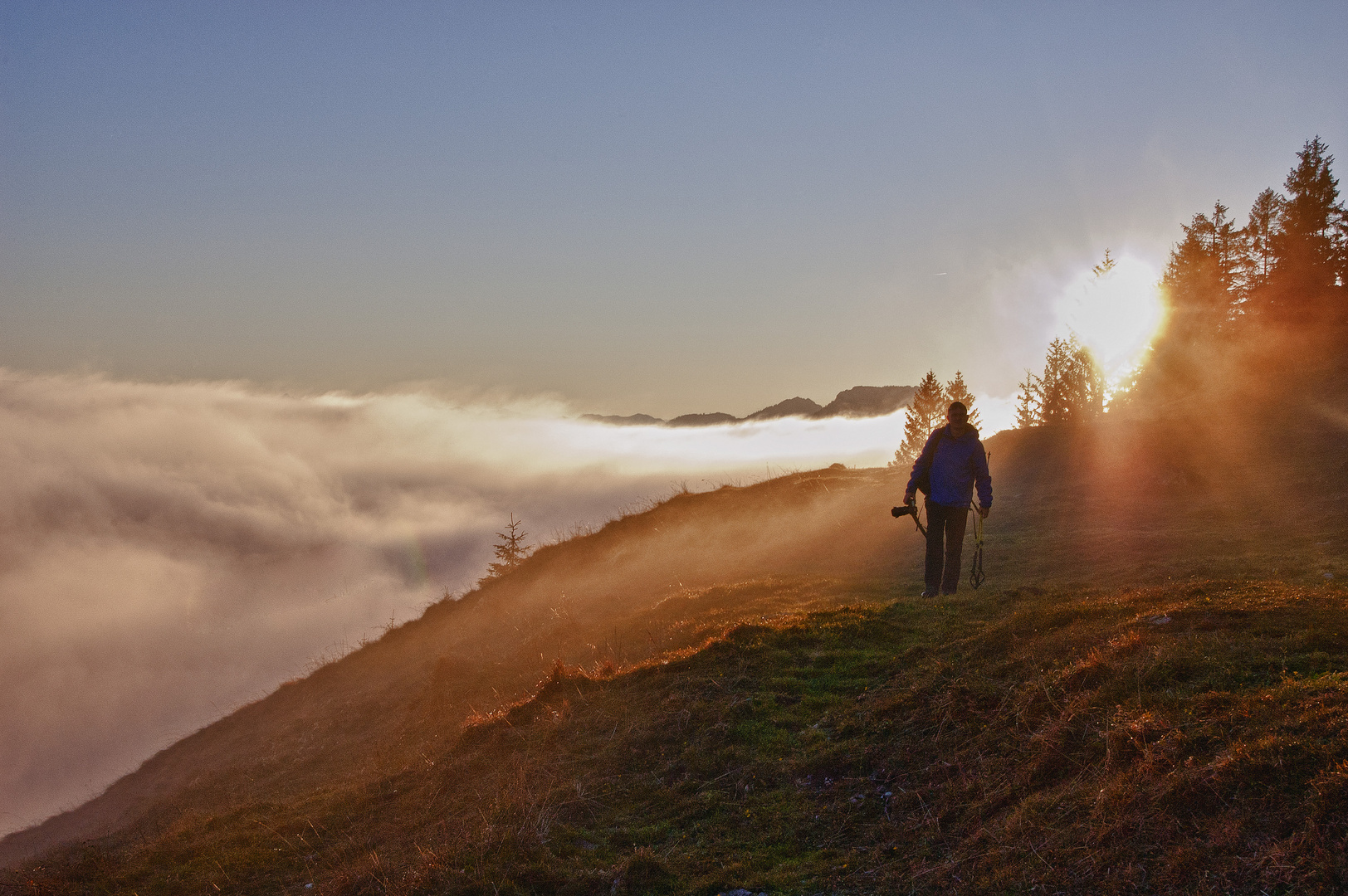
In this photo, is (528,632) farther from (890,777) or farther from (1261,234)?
(1261,234)

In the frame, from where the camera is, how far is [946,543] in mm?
12945

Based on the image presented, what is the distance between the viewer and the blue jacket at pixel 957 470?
12.5 metres

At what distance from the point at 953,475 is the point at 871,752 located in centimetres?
654

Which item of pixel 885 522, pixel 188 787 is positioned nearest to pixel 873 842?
pixel 885 522

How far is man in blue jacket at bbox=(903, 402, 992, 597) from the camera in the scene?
1244 centimetres

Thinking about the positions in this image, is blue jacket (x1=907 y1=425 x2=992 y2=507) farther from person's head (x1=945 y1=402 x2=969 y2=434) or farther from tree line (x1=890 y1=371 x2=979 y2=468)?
tree line (x1=890 y1=371 x2=979 y2=468)

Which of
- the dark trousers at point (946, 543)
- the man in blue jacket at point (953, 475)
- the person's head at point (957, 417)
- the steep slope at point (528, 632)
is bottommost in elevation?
the steep slope at point (528, 632)

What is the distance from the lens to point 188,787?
23.5 m

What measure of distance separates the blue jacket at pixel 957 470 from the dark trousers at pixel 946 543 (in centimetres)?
15

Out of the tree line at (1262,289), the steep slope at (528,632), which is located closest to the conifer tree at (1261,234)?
the tree line at (1262,289)

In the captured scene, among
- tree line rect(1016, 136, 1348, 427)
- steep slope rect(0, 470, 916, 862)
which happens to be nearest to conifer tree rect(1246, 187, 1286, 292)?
tree line rect(1016, 136, 1348, 427)

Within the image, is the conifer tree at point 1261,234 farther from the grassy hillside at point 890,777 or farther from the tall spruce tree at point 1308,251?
the grassy hillside at point 890,777

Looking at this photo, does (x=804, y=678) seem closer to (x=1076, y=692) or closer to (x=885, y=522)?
(x=1076, y=692)

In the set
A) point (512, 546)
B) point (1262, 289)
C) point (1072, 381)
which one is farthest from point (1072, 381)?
point (512, 546)
